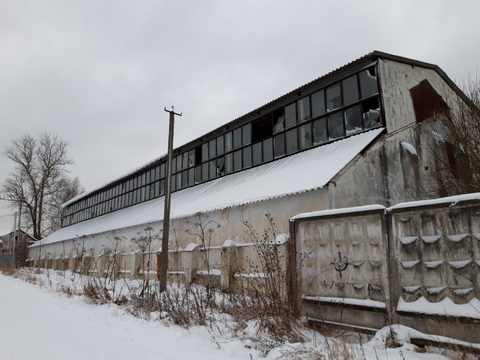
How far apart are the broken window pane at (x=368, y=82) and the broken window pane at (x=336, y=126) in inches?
46.3

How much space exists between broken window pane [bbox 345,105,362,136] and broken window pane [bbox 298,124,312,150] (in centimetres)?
190

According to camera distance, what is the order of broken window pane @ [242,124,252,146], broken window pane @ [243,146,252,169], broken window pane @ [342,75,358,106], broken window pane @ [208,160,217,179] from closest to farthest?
broken window pane @ [342,75,358,106] → broken window pane @ [243,146,252,169] → broken window pane @ [242,124,252,146] → broken window pane @ [208,160,217,179]

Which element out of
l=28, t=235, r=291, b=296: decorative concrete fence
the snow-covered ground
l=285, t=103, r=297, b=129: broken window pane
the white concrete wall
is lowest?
the snow-covered ground

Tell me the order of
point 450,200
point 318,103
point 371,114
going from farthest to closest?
1. point 318,103
2. point 371,114
3. point 450,200

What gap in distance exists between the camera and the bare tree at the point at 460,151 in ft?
39.3

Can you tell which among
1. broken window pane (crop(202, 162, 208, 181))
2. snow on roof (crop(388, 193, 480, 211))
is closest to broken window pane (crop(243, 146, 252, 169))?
broken window pane (crop(202, 162, 208, 181))

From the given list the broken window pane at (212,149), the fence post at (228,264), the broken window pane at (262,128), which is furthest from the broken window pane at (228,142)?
the fence post at (228,264)

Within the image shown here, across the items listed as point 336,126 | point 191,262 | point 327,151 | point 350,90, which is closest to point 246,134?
point 336,126

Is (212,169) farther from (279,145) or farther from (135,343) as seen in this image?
(135,343)

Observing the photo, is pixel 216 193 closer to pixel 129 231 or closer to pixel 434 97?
pixel 129 231

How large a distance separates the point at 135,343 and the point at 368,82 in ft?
39.9

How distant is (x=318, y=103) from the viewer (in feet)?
52.0

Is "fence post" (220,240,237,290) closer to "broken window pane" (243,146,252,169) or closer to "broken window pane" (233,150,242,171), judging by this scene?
"broken window pane" (243,146,252,169)

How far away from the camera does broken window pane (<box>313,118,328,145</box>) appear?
1528cm
